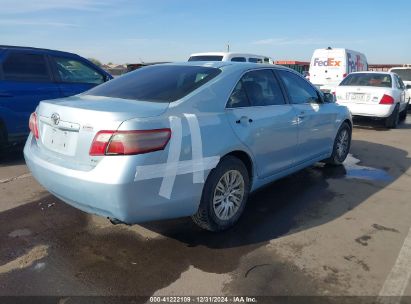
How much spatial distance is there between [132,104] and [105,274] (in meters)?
1.36

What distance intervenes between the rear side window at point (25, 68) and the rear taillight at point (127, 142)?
13.4 ft

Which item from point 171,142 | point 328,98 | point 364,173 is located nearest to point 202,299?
point 171,142

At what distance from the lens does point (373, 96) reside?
10344mm

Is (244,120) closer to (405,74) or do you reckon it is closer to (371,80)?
(371,80)

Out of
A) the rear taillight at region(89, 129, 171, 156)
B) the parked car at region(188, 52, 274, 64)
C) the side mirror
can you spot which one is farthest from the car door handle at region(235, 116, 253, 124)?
the parked car at region(188, 52, 274, 64)

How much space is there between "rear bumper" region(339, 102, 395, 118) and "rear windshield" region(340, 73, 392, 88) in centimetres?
76

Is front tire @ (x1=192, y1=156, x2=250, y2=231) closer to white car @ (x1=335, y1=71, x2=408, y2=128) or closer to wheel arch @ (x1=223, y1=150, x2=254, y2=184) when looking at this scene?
wheel arch @ (x1=223, y1=150, x2=254, y2=184)

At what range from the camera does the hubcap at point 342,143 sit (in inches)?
246

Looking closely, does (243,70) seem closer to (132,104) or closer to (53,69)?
(132,104)

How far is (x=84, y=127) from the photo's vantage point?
310 centimetres

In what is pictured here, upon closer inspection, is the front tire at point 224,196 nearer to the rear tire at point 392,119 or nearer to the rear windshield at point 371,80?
the rear tire at point 392,119

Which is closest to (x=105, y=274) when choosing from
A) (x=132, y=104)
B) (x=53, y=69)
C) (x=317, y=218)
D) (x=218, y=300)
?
(x=218, y=300)

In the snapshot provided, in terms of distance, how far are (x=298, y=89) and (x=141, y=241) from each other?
8.96ft

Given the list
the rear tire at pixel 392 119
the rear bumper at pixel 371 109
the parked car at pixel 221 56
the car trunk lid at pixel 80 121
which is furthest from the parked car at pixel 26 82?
the rear tire at pixel 392 119
